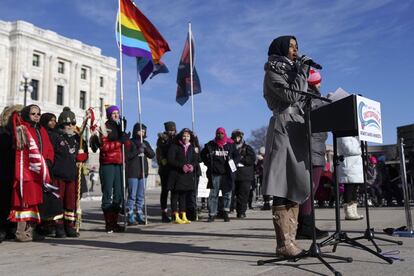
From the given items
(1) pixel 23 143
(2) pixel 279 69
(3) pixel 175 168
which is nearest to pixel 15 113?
(1) pixel 23 143

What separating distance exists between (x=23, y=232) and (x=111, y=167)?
6.34ft

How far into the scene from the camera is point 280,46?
15.1 ft

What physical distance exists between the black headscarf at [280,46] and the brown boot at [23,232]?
418cm

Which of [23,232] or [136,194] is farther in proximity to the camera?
[136,194]

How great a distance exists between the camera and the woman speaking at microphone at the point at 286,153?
4.28 m

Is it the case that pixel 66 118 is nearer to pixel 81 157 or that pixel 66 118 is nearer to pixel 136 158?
pixel 81 157

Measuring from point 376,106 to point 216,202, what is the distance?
5135 millimetres

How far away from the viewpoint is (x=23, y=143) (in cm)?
647

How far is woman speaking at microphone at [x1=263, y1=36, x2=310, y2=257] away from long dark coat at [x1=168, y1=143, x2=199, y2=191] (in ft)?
16.4

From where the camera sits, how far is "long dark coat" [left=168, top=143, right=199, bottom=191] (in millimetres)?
9320

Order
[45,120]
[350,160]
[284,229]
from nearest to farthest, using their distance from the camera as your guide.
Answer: [284,229], [45,120], [350,160]

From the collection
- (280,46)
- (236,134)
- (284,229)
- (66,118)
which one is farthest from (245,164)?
(284,229)

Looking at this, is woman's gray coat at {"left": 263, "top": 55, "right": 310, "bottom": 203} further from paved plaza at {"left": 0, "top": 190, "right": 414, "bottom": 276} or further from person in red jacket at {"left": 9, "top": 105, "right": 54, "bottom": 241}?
person in red jacket at {"left": 9, "top": 105, "right": 54, "bottom": 241}

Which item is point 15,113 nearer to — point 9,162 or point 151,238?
point 9,162
